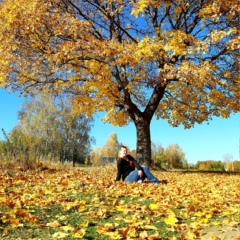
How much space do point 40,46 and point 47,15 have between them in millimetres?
1277

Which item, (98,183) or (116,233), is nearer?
(116,233)

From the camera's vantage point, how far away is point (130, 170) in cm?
1065

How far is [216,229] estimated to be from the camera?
5637mm

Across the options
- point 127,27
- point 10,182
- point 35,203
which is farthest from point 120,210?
point 127,27

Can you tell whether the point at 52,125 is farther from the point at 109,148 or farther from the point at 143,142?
the point at 143,142

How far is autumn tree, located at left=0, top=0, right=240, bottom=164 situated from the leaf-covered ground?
627 cm

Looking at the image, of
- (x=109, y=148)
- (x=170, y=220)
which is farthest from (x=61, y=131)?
(x=170, y=220)

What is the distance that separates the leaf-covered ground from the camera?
522 centimetres

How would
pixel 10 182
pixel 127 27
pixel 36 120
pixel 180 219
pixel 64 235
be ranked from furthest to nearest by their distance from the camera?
pixel 36 120, pixel 127 27, pixel 10 182, pixel 180 219, pixel 64 235

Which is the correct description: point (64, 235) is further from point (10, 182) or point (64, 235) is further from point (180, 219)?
point (10, 182)

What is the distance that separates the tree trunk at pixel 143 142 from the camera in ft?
57.4

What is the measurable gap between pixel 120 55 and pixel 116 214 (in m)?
8.14

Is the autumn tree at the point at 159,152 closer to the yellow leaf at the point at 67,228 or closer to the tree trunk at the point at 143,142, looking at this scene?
the tree trunk at the point at 143,142

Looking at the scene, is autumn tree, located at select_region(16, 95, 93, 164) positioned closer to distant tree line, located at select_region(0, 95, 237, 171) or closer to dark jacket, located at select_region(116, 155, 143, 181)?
distant tree line, located at select_region(0, 95, 237, 171)
